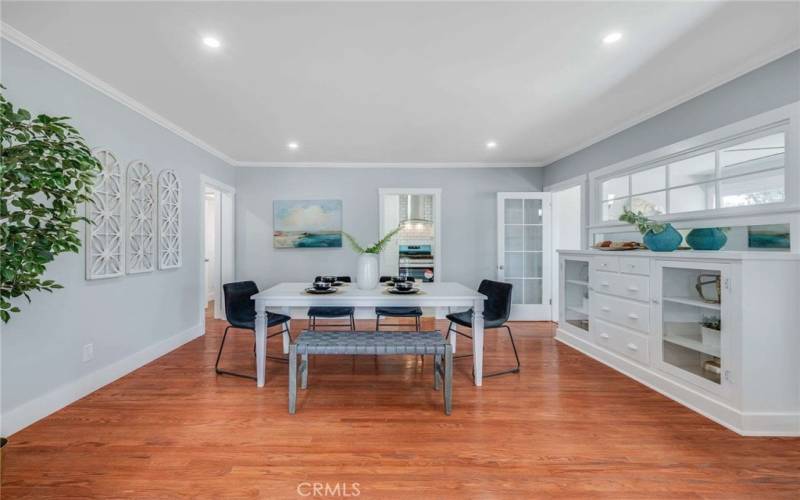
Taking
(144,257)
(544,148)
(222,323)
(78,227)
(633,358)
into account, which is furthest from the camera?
(222,323)

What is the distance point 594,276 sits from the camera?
3.14m

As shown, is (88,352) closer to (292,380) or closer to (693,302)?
(292,380)

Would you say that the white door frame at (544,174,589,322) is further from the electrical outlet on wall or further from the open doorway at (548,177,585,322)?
the electrical outlet on wall

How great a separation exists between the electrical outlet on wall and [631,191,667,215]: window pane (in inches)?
193

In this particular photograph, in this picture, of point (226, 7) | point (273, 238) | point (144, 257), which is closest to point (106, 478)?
point (144, 257)

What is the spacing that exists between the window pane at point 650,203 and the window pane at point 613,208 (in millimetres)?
108

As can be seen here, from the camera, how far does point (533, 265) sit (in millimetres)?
4770

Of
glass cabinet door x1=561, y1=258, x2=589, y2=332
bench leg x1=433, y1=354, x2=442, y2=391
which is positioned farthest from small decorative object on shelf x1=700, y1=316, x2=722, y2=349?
bench leg x1=433, y1=354, x2=442, y2=391

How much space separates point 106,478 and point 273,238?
11.5 feet

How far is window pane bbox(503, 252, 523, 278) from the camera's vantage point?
479cm

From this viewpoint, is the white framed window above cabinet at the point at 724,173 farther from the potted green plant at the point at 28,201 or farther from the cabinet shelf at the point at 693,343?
the potted green plant at the point at 28,201

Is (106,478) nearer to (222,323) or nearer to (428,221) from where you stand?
(222,323)

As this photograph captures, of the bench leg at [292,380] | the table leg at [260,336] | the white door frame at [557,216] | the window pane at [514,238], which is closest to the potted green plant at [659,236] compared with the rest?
the white door frame at [557,216]

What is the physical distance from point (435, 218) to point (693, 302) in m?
3.11
